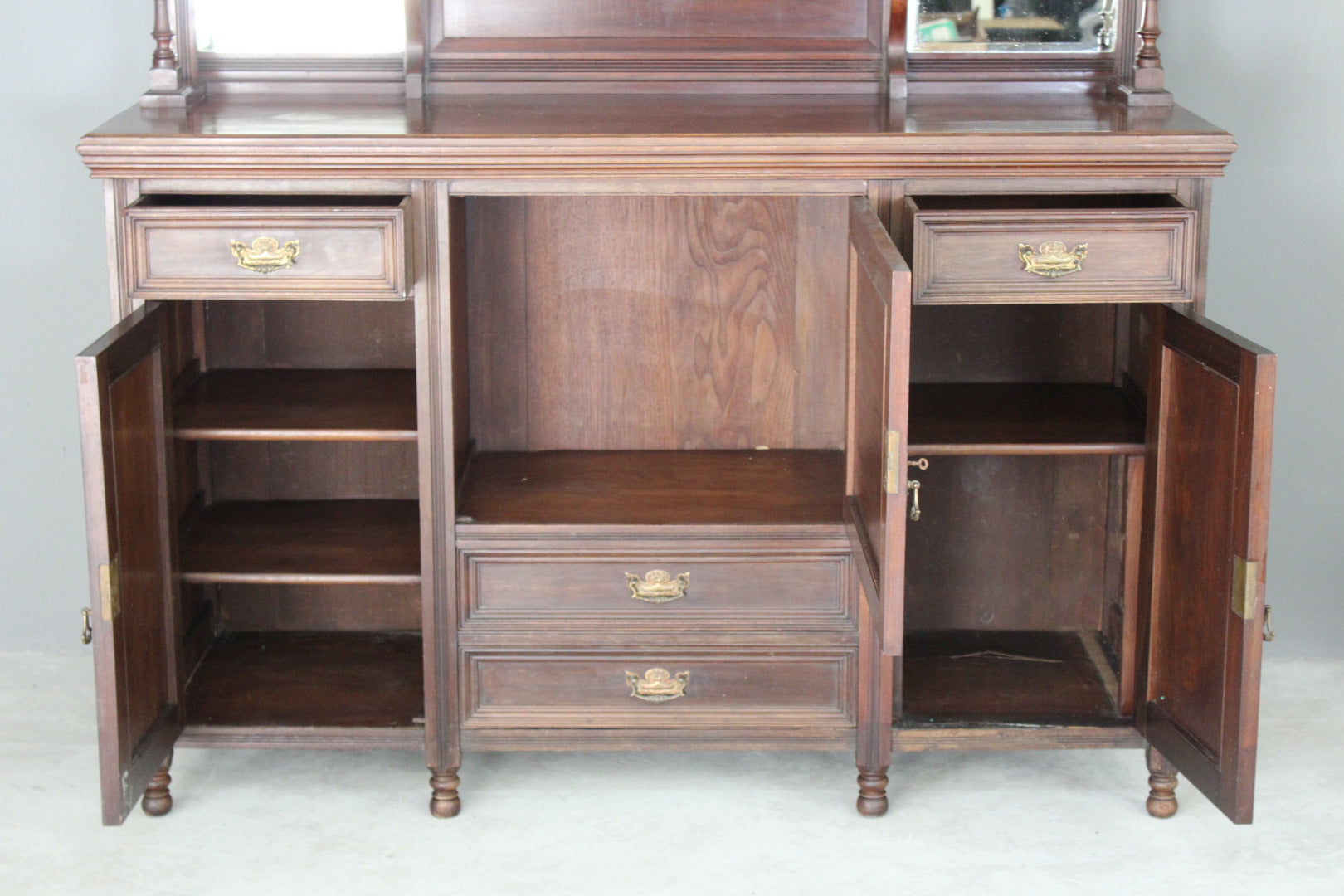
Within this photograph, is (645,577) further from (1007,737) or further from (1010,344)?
(1010,344)

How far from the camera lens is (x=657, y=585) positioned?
299 cm

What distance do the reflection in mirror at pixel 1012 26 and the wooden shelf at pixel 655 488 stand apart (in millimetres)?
817

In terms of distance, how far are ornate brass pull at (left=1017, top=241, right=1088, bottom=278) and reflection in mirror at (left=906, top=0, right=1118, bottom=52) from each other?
65 cm

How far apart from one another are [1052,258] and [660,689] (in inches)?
39.2

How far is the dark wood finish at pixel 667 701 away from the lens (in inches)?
119

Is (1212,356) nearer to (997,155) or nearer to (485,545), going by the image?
(997,155)

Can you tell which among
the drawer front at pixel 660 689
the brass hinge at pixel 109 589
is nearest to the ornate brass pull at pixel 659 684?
the drawer front at pixel 660 689

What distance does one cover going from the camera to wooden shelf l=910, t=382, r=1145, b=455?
9.64 ft

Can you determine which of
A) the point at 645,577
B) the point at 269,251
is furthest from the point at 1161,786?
the point at 269,251

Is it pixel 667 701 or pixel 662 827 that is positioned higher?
pixel 667 701

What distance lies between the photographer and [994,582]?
3443mm

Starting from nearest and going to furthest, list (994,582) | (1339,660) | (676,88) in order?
1. (676,88)
2. (994,582)
3. (1339,660)

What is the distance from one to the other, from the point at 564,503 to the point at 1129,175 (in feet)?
3.66

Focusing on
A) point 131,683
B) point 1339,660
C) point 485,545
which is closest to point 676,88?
point 485,545
